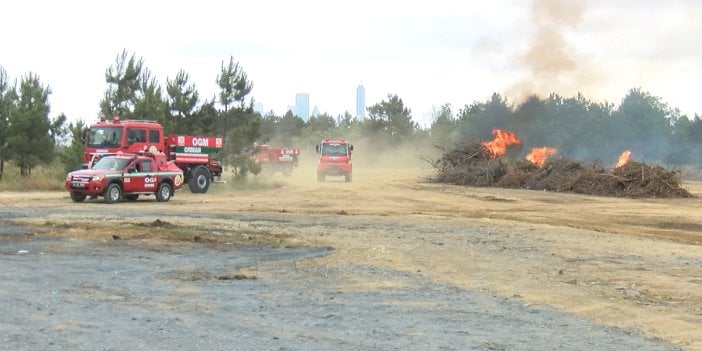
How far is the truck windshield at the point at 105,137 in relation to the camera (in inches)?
1109

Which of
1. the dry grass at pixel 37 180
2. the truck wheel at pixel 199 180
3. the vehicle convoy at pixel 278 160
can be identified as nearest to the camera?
the truck wheel at pixel 199 180

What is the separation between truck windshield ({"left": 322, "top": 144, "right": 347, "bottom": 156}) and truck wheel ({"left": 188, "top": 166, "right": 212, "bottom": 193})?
11.4 m

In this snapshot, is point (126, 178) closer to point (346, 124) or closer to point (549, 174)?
point (549, 174)

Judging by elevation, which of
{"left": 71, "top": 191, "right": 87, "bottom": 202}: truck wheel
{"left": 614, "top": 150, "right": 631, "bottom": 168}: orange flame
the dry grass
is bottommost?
{"left": 71, "top": 191, "right": 87, "bottom": 202}: truck wheel

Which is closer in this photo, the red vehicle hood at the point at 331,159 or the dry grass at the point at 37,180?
the dry grass at the point at 37,180

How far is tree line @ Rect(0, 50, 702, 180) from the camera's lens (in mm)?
33812

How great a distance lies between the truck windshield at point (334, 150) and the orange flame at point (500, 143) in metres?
9.03

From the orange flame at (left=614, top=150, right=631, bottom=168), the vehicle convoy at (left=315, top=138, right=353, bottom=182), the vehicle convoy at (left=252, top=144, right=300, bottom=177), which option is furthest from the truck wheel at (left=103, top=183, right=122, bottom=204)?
the vehicle convoy at (left=252, top=144, right=300, bottom=177)

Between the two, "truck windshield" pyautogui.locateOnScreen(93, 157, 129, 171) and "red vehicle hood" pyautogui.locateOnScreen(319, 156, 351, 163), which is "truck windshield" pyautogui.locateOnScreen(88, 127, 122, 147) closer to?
"truck windshield" pyautogui.locateOnScreen(93, 157, 129, 171)

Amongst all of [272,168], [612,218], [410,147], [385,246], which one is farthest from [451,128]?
[385,246]

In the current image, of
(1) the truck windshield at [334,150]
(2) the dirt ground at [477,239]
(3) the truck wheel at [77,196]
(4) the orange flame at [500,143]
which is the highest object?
(4) the orange flame at [500,143]

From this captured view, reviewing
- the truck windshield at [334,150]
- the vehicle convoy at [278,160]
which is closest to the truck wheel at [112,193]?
the truck windshield at [334,150]

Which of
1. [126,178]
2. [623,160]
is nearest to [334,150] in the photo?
[623,160]

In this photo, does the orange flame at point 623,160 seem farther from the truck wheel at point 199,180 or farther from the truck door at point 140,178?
the truck door at point 140,178
